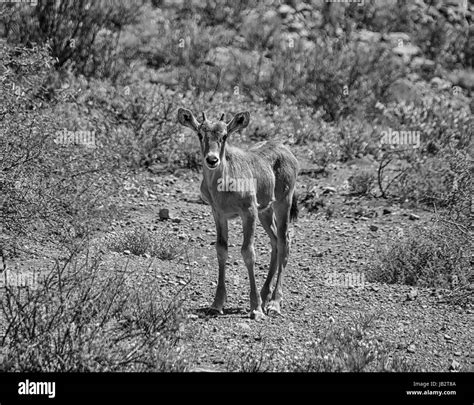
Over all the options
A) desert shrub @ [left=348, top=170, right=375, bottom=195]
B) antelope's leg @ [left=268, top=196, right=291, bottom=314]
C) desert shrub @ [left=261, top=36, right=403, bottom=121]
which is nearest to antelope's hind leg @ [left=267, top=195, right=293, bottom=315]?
antelope's leg @ [left=268, top=196, right=291, bottom=314]

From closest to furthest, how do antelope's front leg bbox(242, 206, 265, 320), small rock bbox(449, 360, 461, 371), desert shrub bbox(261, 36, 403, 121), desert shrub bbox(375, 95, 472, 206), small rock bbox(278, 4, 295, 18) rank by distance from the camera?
1. small rock bbox(449, 360, 461, 371)
2. antelope's front leg bbox(242, 206, 265, 320)
3. desert shrub bbox(375, 95, 472, 206)
4. desert shrub bbox(261, 36, 403, 121)
5. small rock bbox(278, 4, 295, 18)

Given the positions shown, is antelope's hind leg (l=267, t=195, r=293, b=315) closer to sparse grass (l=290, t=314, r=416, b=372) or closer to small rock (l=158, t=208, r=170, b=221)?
sparse grass (l=290, t=314, r=416, b=372)

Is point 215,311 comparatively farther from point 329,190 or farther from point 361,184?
point 361,184

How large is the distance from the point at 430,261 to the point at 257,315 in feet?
9.78

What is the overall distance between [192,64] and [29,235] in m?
9.80

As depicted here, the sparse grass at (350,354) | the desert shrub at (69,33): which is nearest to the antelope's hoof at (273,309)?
the sparse grass at (350,354)

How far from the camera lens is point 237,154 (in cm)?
1070

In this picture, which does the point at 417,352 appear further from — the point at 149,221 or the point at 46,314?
the point at 149,221

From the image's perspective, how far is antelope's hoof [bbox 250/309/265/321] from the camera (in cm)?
1002

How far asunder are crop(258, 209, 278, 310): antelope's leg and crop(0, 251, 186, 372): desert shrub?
189cm

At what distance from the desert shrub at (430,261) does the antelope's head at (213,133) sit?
10.2ft

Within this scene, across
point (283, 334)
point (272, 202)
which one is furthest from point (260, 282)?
point (283, 334)

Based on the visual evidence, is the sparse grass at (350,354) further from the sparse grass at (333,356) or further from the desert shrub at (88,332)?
the desert shrub at (88,332)

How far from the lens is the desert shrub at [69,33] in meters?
18.2
